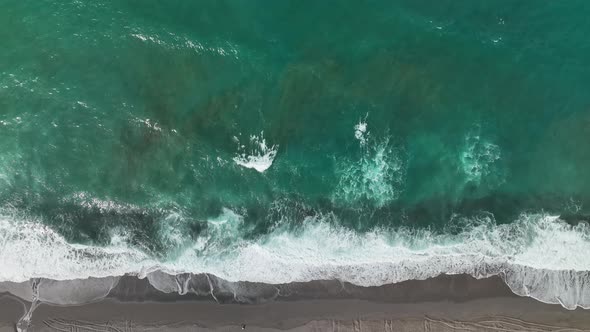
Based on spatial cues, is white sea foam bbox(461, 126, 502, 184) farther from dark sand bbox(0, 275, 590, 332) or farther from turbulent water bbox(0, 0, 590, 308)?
dark sand bbox(0, 275, 590, 332)

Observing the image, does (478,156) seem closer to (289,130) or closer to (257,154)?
(289,130)

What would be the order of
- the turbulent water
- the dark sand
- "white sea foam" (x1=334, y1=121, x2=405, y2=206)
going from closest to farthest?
the dark sand < the turbulent water < "white sea foam" (x1=334, y1=121, x2=405, y2=206)

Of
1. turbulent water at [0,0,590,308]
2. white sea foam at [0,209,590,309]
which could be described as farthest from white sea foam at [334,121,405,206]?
white sea foam at [0,209,590,309]

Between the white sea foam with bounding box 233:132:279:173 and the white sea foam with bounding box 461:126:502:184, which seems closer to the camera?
the white sea foam with bounding box 461:126:502:184

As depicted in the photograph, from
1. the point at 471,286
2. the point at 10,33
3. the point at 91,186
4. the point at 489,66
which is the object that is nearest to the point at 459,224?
the point at 471,286

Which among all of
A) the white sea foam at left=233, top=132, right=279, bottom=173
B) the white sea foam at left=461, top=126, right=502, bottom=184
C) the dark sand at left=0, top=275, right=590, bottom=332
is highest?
the white sea foam at left=461, top=126, right=502, bottom=184

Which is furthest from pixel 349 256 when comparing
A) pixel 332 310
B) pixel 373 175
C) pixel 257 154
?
pixel 257 154

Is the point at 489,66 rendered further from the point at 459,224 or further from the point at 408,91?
the point at 459,224
